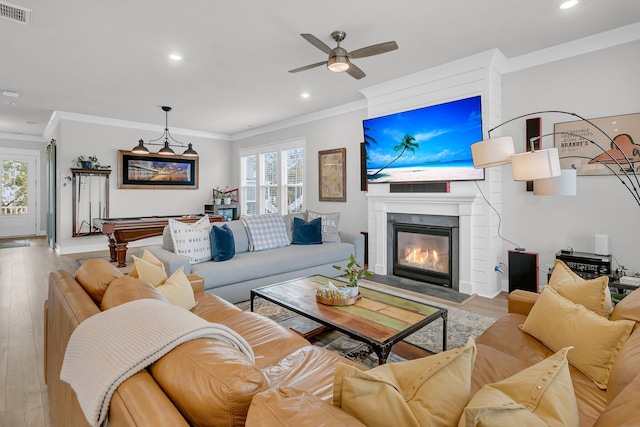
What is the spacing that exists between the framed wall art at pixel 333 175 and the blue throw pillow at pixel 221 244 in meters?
2.62

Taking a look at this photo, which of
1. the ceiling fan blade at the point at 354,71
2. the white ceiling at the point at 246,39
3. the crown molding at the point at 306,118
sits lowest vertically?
the ceiling fan blade at the point at 354,71

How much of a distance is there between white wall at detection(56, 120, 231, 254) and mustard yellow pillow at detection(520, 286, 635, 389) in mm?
7453

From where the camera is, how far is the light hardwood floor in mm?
1860

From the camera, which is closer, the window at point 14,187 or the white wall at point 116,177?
the white wall at point 116,177

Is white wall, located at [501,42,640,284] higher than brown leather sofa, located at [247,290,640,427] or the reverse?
higher

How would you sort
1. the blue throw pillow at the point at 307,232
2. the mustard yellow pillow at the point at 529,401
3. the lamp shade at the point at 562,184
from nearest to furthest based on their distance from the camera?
the mustard yellow pillow at the point at 529,401 → the lamp shade at the point at 562,184 → the blue throw pillow at the point at 307,232

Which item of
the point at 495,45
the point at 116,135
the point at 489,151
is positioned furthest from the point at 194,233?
the point at 116,135

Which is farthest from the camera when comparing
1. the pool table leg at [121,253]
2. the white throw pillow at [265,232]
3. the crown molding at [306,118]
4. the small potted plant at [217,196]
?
the small potted plant at [217,196]

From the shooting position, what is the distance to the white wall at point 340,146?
5.52 metres

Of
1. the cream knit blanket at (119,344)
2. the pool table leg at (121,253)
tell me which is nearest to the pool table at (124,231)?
the pool table leg at (121,253)

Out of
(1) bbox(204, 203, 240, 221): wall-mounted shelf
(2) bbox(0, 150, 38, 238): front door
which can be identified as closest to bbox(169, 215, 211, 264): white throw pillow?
(1) bbox(204, 203, 240, 221): wall-mounted shelf

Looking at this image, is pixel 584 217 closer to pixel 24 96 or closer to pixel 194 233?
pixel 194 233

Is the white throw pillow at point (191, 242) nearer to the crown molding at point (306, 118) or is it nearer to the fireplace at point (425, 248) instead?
the fireplace at point (425, 248)

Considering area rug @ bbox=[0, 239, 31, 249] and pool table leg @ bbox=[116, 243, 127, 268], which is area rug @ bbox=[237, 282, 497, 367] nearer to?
pool table leg @ bbox=[116, 243, 127, 268]
